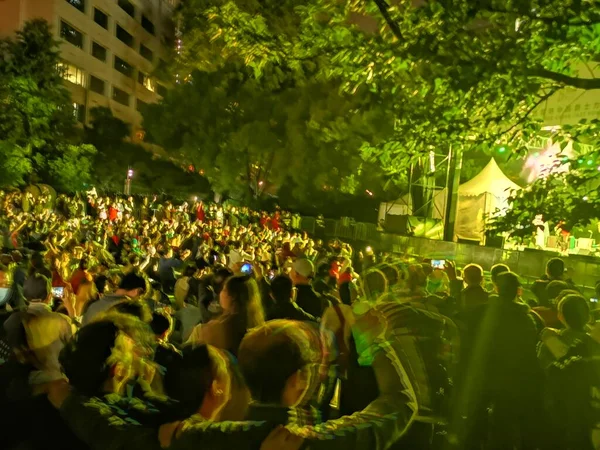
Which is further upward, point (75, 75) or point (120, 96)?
point (75, 75)

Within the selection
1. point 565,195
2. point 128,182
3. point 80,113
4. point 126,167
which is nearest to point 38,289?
point 565,195

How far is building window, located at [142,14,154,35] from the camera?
6350 centimetres

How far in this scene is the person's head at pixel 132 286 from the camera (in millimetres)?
4496

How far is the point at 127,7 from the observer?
60.2m

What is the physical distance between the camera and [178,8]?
61656 mm

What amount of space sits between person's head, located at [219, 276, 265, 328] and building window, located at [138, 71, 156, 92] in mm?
63756

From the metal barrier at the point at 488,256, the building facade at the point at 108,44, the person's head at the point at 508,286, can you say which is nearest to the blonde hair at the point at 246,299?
the person's head at the point at 508,286

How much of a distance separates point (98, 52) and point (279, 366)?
193ft

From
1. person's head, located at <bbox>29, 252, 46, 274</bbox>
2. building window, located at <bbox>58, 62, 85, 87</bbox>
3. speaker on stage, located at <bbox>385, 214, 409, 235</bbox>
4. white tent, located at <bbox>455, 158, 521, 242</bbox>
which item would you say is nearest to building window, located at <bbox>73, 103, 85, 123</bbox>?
building window, located at <bbox>58, 62, 85, 87</bbox>

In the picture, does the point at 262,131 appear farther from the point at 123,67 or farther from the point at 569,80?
the point at 123,67

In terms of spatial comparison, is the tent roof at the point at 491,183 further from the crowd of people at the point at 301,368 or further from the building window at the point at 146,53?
the building window at the point at 146,53

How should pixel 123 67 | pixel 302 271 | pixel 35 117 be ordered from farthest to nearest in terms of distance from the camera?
1. pixel 123 67
2. pixel 35 117
3. pixel 302 271

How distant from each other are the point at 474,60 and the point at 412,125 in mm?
863

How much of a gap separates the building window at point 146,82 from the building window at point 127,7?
19.4 ft
